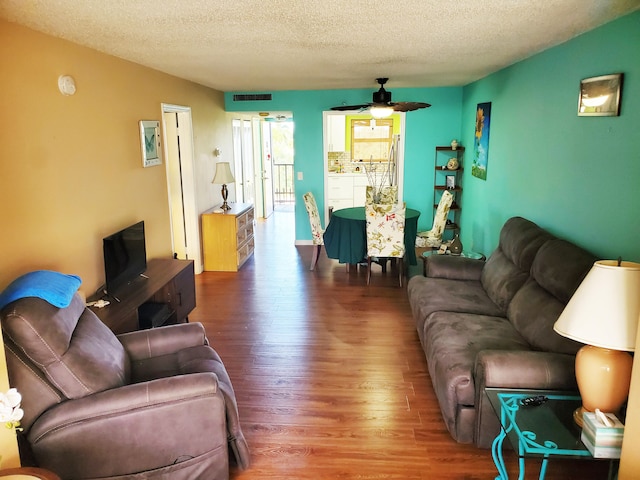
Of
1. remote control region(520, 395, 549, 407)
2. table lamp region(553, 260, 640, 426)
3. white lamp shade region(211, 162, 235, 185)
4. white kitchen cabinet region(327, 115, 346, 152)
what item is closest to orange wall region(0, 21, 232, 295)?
white lamp shade region(211, 162, 235, 185)

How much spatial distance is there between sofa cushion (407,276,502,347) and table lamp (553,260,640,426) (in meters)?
1.45

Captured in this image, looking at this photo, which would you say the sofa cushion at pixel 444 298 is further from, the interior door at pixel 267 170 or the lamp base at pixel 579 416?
the interior door at pixel 267 170

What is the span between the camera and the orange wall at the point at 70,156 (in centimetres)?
275

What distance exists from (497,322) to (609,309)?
1.48 metres

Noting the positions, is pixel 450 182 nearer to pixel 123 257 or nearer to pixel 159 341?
pixel 123 257

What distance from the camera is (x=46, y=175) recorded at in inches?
119

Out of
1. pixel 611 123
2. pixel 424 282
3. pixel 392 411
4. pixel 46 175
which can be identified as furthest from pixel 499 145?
pixel 46 175

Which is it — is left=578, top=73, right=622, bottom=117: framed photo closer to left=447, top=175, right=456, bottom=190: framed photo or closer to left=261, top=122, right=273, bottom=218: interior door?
left=447, top=175, right=456, bottom=190: framed photo

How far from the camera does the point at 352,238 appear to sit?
568cm

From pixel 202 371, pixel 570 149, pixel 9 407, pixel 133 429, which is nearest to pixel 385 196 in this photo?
pixel 570 149

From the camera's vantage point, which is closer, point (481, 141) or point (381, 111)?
point (381, 111)

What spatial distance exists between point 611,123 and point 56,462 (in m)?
3.33

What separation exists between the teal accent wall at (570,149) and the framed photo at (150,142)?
3.40m

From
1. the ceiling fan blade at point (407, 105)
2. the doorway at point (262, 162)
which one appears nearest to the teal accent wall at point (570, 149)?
the ceiling fan blade at point (407, 105)
